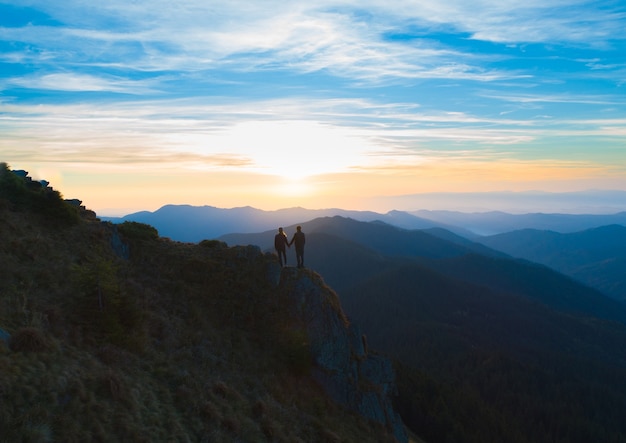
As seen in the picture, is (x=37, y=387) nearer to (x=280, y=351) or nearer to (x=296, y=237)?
(x=280, y=351)

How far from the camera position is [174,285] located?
91.2 ft

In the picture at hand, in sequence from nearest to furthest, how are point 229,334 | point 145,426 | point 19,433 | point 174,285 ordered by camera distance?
point 19,433 → point 145,426 → point 229,334 → point 174,285

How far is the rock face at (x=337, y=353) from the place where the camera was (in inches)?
1091

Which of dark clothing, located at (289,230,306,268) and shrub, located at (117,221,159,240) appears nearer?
dark clothing, located at (289,230,306,268)

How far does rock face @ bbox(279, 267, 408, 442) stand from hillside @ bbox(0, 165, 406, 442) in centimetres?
11

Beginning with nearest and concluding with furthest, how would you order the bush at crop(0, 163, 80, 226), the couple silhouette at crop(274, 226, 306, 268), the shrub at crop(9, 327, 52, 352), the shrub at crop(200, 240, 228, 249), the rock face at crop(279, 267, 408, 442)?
the shrub at crop(9, 327, 52, 352) < the bush at crop(0, 163, 80, 226) < the rock face at crop(279, 267, 408, 442) < the couple silhouette at crop(274, 226, 306, 268) < the shrub at crop(200, 240, 228, 249)

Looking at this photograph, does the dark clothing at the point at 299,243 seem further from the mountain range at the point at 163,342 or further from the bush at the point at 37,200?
the bush at the point at 37,200

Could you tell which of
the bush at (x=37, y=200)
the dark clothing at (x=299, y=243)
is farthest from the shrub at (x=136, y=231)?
the dark clothing at (x=299, y=243)

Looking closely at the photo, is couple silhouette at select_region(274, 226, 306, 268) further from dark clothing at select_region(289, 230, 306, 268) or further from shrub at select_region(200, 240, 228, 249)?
shrub at select_region(200, 240, 228, 249)

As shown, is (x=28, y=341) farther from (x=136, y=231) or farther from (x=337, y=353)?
(x=337, y=353)

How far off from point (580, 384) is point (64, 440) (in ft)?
672

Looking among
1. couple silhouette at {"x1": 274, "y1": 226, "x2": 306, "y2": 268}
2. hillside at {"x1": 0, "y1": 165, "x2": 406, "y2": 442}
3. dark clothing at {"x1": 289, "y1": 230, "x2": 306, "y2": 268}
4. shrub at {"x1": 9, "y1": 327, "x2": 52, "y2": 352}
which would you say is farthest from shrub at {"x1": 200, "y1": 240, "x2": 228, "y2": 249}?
shrub at {"x1": 9, "y1": 327, "x2": 52, "y2": 352}

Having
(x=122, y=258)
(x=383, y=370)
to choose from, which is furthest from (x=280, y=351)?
(x=122, y=258)

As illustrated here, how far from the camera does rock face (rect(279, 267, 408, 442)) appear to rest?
27719 millimetres
